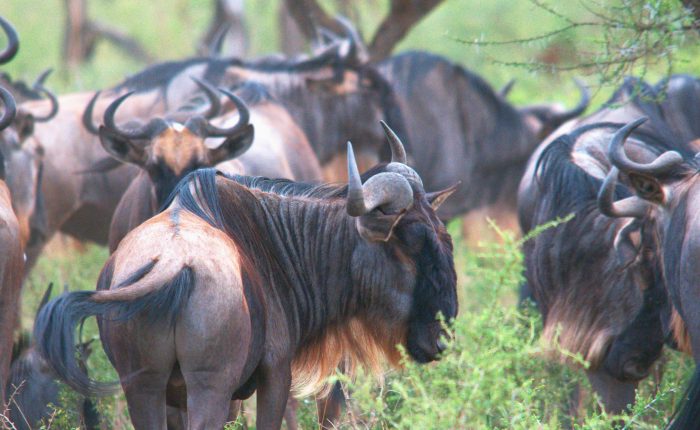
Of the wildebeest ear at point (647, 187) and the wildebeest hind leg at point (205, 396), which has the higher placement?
the wildebeest ear at point (647, 187)

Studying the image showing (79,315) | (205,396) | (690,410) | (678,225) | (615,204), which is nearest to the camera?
(79,315)

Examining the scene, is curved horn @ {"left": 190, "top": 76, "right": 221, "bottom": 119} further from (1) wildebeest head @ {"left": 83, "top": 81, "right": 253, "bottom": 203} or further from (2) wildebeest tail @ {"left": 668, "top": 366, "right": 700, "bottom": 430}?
(2) wildebeest tail @ {"left": 668, "top": 366, "right": 700, "bottom": 430}

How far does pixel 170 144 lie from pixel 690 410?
3148mm

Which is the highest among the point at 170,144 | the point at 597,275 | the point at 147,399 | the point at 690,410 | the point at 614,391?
the point at 170,144

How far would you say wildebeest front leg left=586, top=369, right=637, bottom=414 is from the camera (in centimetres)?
492

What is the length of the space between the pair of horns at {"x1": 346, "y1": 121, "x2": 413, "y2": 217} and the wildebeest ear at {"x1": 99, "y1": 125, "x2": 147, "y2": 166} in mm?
2457

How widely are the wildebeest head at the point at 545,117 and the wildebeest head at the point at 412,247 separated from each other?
20.3ft

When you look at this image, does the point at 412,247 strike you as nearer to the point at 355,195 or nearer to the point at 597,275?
the point at 355,195

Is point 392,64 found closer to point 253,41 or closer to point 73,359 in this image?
point 73,359

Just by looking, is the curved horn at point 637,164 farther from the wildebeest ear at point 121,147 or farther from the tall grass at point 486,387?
the wildebeest ear at point 121,147

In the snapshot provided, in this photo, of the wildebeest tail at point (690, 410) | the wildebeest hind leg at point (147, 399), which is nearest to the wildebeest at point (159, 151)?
the wildebeest hind leg at point (147, 399)

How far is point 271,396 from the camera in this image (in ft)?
12.3

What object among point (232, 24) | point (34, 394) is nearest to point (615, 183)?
point (34, 394)

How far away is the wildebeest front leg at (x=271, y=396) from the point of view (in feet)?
12.2
